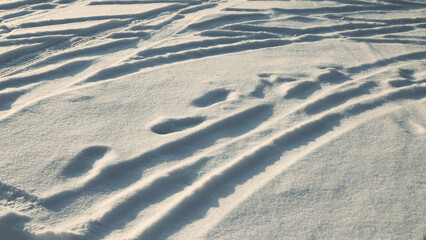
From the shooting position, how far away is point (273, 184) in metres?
1.53

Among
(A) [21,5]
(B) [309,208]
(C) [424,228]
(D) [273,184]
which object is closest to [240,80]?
(D) [273,184]

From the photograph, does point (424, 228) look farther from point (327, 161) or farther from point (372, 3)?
point (372, 3)

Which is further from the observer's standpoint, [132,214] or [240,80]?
[240,80]

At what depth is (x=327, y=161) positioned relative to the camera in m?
1.65

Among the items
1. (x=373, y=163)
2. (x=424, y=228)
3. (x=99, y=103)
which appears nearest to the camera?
(x=424, y=228)

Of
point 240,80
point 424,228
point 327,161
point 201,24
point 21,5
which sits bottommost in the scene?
point 424,228

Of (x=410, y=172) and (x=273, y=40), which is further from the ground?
(x=273, y=40)

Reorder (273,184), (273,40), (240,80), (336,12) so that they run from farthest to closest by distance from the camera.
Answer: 1. (336,12)
2. (273,40)
3. (240,80)
4. (273,184)

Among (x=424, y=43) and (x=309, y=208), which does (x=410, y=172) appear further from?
(x=424, y=43)

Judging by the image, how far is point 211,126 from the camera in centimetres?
184

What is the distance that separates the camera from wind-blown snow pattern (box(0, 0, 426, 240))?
139 cm

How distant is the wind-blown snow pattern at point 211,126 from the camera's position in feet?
4.56

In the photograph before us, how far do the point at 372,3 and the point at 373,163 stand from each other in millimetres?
2187

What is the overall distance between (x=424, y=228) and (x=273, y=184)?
504 millimetres
